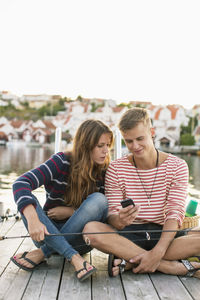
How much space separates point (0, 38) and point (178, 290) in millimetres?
42427

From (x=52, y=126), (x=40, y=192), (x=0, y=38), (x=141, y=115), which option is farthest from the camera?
(x=52, y=126)

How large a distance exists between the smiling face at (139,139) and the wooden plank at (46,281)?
2.76 feet

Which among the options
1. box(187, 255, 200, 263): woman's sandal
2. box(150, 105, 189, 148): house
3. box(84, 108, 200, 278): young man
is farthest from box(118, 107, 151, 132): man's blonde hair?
box(150, 105, 189, 148): house

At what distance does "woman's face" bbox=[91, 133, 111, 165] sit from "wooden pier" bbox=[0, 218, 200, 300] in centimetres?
67

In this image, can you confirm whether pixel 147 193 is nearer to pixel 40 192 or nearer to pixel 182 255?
pixel 182 255

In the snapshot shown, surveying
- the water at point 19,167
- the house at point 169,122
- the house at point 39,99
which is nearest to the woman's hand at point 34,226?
the water at point 19,167

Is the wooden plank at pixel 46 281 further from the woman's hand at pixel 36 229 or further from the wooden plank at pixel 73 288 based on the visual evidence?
the woman's hand at pixel 36 229

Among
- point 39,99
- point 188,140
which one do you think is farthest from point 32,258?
point 39,99

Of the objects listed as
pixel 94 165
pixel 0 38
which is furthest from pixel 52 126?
pixel 94 165

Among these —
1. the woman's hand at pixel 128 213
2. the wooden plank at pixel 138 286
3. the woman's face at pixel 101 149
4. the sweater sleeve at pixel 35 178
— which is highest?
the woman's face at pixel 101 149

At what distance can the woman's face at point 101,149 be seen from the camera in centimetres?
231

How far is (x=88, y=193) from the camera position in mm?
2389

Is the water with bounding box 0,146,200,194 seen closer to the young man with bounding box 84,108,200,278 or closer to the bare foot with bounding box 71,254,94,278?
the young man with bounding box 84,108,200,278

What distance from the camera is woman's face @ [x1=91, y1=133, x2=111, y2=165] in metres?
2.31
